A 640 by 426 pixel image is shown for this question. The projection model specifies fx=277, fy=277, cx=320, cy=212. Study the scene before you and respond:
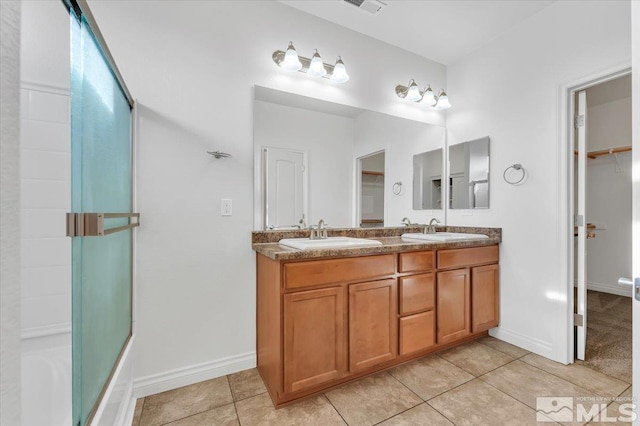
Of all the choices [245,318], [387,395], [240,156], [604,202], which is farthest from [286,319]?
[604,202]

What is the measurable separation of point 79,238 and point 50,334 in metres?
0.96

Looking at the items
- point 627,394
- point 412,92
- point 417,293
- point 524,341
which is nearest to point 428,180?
point 412,92

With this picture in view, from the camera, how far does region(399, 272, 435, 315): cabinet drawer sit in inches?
74.9

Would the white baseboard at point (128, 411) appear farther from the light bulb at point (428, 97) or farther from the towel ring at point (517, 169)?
the light bulb at point (428, 97)

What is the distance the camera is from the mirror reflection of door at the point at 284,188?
202cm

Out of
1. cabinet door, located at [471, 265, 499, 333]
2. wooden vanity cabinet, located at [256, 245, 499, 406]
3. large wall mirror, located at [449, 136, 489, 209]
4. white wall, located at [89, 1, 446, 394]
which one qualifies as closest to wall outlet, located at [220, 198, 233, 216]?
white wall, located at [89, 1, 446, 394]

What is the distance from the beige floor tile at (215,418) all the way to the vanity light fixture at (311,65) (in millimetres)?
2215

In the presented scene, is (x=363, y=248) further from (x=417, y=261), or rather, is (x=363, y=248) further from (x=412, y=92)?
(x=412, y=92)

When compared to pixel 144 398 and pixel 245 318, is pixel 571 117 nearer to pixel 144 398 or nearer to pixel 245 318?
pixel 245 318

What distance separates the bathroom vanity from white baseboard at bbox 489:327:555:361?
0.82 feet

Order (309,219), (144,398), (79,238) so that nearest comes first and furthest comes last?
(79,238) < (144,398) < (309,219)

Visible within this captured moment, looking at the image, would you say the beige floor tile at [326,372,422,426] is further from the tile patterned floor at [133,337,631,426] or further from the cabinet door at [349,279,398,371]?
the cabinet door at [349,279,398,371]

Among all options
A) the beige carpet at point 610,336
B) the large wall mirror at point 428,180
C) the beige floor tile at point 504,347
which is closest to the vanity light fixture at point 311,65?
the large wall mirror at point 428,180

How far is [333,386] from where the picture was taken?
1729mm
